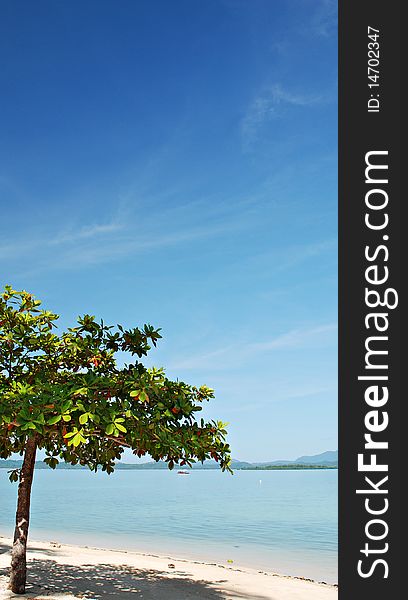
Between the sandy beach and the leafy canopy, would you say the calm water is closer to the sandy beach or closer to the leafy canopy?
the sandy beach

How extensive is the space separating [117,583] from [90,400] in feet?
20.8

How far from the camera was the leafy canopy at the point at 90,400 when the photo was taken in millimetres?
10086

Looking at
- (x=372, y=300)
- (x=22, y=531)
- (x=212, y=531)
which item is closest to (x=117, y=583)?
(x=22, y=531)

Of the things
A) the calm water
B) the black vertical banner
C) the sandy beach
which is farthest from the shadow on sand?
the calm water

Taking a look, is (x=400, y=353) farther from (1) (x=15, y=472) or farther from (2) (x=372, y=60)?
(1) (x=15, y=472)

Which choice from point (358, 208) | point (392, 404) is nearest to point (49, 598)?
point (392, 404)

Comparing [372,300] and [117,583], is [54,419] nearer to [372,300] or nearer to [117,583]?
[372,300]

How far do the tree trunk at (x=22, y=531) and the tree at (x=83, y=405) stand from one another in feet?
0.06

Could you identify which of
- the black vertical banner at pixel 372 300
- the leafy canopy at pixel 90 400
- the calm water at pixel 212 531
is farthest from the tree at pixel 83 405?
the calm water at pixel 212 531

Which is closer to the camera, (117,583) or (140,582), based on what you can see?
(117,583)

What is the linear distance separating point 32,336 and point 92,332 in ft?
3.86

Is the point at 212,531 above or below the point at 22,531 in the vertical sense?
below

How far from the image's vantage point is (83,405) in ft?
33.3

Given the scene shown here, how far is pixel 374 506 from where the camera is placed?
6.77 meters
